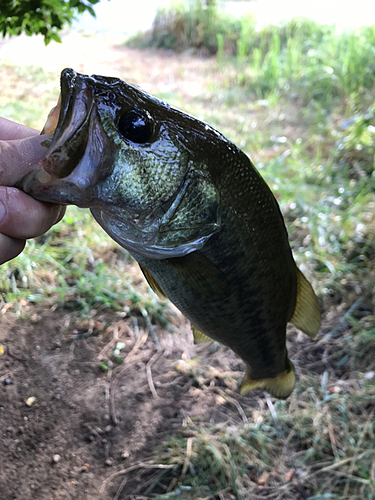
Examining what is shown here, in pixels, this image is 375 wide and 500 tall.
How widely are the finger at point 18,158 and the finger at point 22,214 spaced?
0.12ft

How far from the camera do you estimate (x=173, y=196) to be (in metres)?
1.04

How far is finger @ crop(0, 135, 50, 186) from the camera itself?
1.02 m

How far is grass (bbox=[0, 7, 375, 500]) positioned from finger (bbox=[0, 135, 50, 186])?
142 centimetres

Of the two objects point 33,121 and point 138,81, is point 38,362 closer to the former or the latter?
point 33,121

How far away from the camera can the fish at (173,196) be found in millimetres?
934

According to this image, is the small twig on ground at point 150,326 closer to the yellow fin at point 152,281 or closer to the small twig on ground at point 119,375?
the small twig on ground at point 119,375

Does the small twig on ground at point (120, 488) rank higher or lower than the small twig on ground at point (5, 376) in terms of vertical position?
lower

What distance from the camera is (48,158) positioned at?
0.92 m

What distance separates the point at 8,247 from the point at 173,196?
427mm

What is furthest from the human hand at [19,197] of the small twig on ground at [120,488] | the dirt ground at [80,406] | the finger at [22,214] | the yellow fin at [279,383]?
the small twig on ground at [120,488]

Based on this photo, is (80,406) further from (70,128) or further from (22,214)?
(70,128)

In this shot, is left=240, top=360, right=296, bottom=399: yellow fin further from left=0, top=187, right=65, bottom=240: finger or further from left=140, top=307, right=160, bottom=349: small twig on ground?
Answer: left=0, top=187, right=65, bottom=240: finger

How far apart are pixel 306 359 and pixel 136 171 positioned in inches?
76.3

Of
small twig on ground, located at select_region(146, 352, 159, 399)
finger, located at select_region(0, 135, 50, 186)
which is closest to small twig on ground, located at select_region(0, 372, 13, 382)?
small twig on ground, located at select_region(146, 352, 159, 399)
